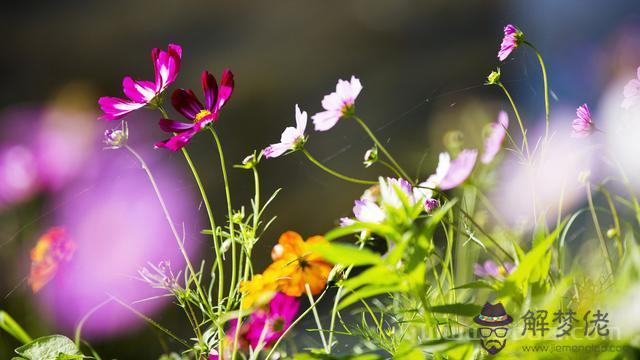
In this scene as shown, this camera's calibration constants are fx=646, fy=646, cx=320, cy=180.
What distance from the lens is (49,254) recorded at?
1.25 feet

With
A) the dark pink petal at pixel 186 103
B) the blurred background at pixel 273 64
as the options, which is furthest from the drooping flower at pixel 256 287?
the blurred background at pixel 273 64

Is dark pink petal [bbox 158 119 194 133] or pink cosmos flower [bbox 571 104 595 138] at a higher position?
dark pink petal [bbox 158 119 194 133]

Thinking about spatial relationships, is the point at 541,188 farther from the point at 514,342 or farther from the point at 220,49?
the point at 220,49

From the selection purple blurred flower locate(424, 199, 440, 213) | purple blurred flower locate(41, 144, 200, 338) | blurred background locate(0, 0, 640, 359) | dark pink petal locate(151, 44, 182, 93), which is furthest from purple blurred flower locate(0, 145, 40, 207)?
blurred background locate(0, 0, 640, 359)

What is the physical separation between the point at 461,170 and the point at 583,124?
3.6 inches

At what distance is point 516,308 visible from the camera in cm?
27

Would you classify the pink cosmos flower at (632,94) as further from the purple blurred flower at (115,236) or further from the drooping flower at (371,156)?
the purple blurred flower at (115,236)

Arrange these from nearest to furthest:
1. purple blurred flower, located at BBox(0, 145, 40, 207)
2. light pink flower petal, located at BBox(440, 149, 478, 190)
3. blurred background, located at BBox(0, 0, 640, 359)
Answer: light pink flower petal, located at BBox(440, 149, 478, 190) < purple blurred flower, located at BBox(0, 145, 40, 207) < blurred background, located at BBox(0, 0, 640, 359)

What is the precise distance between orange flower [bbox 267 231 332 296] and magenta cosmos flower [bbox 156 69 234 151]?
3.2 inches

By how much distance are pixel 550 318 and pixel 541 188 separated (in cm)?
10

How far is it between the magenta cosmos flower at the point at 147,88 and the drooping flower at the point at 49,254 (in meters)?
0.08

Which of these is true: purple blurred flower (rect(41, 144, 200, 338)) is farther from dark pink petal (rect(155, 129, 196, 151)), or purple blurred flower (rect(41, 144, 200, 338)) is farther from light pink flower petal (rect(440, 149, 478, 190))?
light pink flower petal (rect(440, 149, 478, 190))

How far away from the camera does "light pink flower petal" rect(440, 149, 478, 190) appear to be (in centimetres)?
27

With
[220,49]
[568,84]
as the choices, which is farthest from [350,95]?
[220,49]
